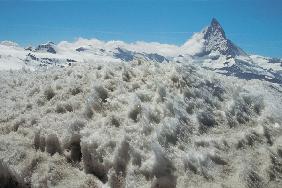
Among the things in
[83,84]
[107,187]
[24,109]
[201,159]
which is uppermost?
[83,84]

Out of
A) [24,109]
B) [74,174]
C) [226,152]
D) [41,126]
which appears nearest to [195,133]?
[226,152]

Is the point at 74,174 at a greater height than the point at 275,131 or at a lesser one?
lesser

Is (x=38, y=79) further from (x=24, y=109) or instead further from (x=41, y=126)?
(x=41, y=126)

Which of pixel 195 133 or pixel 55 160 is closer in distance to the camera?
pixel 55 160

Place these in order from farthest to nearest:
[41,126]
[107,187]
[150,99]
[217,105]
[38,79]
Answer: [38,79] → [217,105] → [150,99] → [41,126] → [107,187]

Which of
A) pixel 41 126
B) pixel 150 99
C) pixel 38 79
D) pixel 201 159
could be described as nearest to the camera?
pixel 201 159

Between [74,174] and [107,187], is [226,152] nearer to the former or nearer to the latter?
[107,187]
